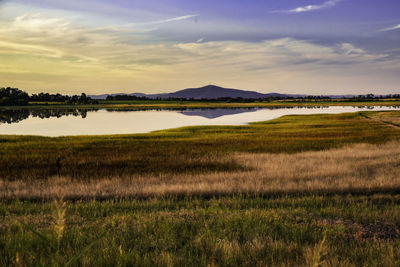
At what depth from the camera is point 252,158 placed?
→ 71.3 ft

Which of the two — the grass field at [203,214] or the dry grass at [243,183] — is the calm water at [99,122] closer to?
the grass field at [203,214]

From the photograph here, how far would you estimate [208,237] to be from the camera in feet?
19.5

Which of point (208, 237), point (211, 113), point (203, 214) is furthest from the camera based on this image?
point (211, 113)

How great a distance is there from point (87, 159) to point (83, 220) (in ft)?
49.8

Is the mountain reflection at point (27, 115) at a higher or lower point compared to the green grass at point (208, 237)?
higher

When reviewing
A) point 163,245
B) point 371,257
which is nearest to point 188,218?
point 163,245

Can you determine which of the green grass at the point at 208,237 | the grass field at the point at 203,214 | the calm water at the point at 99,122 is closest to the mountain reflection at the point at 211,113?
the calm water at the point at 99,122

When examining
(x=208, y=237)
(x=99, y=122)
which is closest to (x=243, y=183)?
(x=208, y=237)

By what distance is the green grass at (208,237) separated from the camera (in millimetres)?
4746

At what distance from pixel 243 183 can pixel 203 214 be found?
5585 millimetres

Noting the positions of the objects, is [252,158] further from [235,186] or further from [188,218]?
[188,218]

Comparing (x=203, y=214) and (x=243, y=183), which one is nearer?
(x=203, y=214)

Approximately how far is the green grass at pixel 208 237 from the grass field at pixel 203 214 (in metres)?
0.03

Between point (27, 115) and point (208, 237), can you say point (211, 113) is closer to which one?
point (27, 115)
